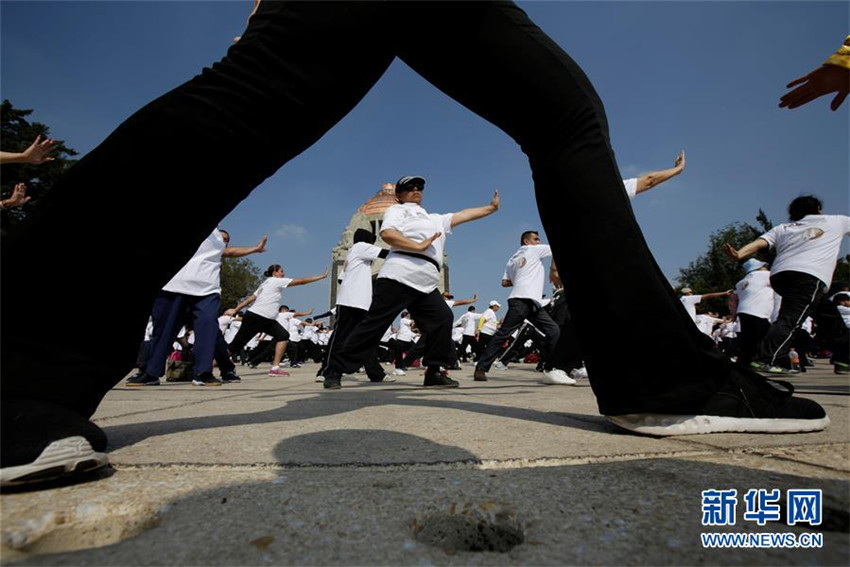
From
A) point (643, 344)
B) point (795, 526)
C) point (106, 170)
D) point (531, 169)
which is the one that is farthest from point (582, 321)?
point (106, 170)

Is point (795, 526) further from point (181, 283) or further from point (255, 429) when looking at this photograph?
point (181, 283)

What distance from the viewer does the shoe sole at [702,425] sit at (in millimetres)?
1378

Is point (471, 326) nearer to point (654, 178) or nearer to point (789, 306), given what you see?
point (789, 306)

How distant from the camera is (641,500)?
2.60 ft

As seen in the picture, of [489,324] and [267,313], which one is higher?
[489,324]

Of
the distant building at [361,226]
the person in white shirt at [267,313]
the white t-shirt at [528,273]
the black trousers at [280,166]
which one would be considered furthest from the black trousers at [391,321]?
the distant building at [361,226]

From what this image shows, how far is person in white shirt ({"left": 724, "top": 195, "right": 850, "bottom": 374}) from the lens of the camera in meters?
4.87

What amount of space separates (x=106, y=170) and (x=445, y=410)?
1.44 meters

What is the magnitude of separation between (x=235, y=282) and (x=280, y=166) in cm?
4021

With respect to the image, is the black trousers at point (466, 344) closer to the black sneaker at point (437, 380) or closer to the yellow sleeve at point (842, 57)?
the black sneaker at point (437, 380)

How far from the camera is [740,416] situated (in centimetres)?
141

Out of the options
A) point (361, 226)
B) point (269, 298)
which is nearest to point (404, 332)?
point (269, 298)

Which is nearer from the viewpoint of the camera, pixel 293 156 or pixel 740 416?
pixel 293 156

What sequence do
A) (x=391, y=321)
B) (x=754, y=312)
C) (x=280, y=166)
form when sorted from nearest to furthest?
1. (x=280, y=166)
2. (x=391, y=321)
3. (x=754, y=312)
